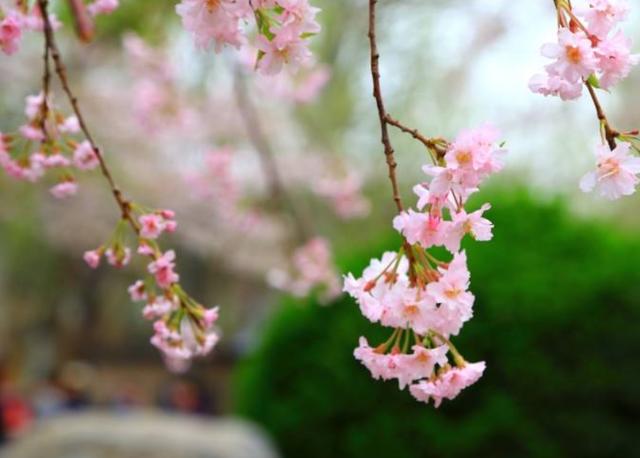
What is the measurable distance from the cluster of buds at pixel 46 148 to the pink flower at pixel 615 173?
89 centimetres

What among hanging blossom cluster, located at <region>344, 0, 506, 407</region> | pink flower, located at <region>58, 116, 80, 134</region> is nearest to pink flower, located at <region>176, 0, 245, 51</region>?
hanging blossom cluster, located at <region>344, 0, 506, 407</region>

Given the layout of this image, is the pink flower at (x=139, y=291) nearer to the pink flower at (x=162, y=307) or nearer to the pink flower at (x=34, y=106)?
the pink flower at (x=162, y=307)

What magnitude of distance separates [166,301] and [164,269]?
63 millimetres

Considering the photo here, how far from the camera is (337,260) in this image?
468 centimetres

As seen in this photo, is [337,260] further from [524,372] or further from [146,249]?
[146,249]

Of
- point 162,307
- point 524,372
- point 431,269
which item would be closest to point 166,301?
point 162,307

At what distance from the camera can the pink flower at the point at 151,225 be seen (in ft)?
4.71

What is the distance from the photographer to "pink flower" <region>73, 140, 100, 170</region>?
1624 mm

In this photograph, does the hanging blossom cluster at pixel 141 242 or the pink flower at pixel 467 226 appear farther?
the hanging blossom cluster at pixel 141 242

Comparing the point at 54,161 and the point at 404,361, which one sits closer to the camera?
the point at 404,361

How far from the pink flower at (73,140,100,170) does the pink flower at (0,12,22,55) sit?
0.24 metres

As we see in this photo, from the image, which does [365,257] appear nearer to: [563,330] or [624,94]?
[563,330]

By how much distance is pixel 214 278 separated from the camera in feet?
52.9

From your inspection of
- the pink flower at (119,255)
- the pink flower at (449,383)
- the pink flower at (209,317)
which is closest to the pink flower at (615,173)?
the pink flower at (449,383)
